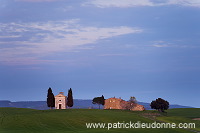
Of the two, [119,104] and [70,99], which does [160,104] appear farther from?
[70,99]

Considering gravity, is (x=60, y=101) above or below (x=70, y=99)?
below

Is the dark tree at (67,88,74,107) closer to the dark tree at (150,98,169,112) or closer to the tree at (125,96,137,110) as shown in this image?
the tree at (125,96,137,110)

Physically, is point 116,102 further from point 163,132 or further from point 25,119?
point 163,132

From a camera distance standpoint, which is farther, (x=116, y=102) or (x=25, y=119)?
(x=116, y=102)

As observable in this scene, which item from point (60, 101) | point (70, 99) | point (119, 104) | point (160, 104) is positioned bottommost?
point (119, 104)

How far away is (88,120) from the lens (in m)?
103

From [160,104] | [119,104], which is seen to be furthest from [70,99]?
[160,104]

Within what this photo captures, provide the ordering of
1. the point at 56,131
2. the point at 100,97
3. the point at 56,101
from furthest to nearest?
1. the point at 100,97
2. the point at 56,101
3. the point at 56,131

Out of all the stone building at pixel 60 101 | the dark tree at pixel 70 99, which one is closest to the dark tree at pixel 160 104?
the dark tree at pixel 70 99

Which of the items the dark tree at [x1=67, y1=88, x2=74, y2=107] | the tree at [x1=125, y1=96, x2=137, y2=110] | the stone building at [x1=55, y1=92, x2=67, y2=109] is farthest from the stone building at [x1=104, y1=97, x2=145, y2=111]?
the stone building at [x1=55, y1=92, x2=67, y2=109]

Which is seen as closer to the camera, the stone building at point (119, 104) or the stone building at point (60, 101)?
the stone building at point (60, 101)

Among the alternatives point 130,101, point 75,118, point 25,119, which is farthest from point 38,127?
point 130,101

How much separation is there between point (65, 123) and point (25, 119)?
36.0 ft

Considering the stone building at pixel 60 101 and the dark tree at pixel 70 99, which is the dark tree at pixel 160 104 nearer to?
the dark tree at pixel 70 99
